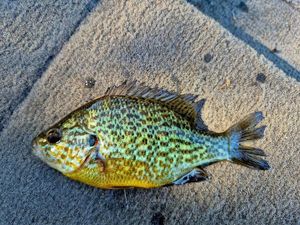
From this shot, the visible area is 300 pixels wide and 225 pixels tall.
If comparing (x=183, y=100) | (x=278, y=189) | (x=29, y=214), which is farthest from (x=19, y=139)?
(x=278, y=189)

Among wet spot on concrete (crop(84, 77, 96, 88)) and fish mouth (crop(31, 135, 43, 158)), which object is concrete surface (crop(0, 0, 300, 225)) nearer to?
wet spot on concrete (crop(84, 77, 96, 88))

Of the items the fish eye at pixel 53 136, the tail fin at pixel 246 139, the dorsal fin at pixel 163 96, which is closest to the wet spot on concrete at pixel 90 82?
the dorsal fin at pixel 163 96

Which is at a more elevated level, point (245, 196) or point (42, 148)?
point (245, 196)

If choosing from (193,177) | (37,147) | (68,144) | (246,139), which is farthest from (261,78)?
(37,147)

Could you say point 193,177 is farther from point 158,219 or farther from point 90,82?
point 90,82

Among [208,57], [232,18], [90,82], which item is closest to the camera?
[90,82]

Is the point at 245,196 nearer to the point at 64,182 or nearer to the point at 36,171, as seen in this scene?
the point at 64,182

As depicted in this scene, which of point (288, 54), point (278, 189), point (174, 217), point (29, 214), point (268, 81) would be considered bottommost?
point (29, 214)
